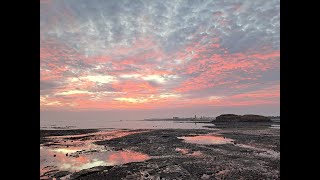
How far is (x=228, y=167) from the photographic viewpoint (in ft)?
42.1

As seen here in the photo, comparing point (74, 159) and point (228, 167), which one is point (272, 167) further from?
point (74, 159)
